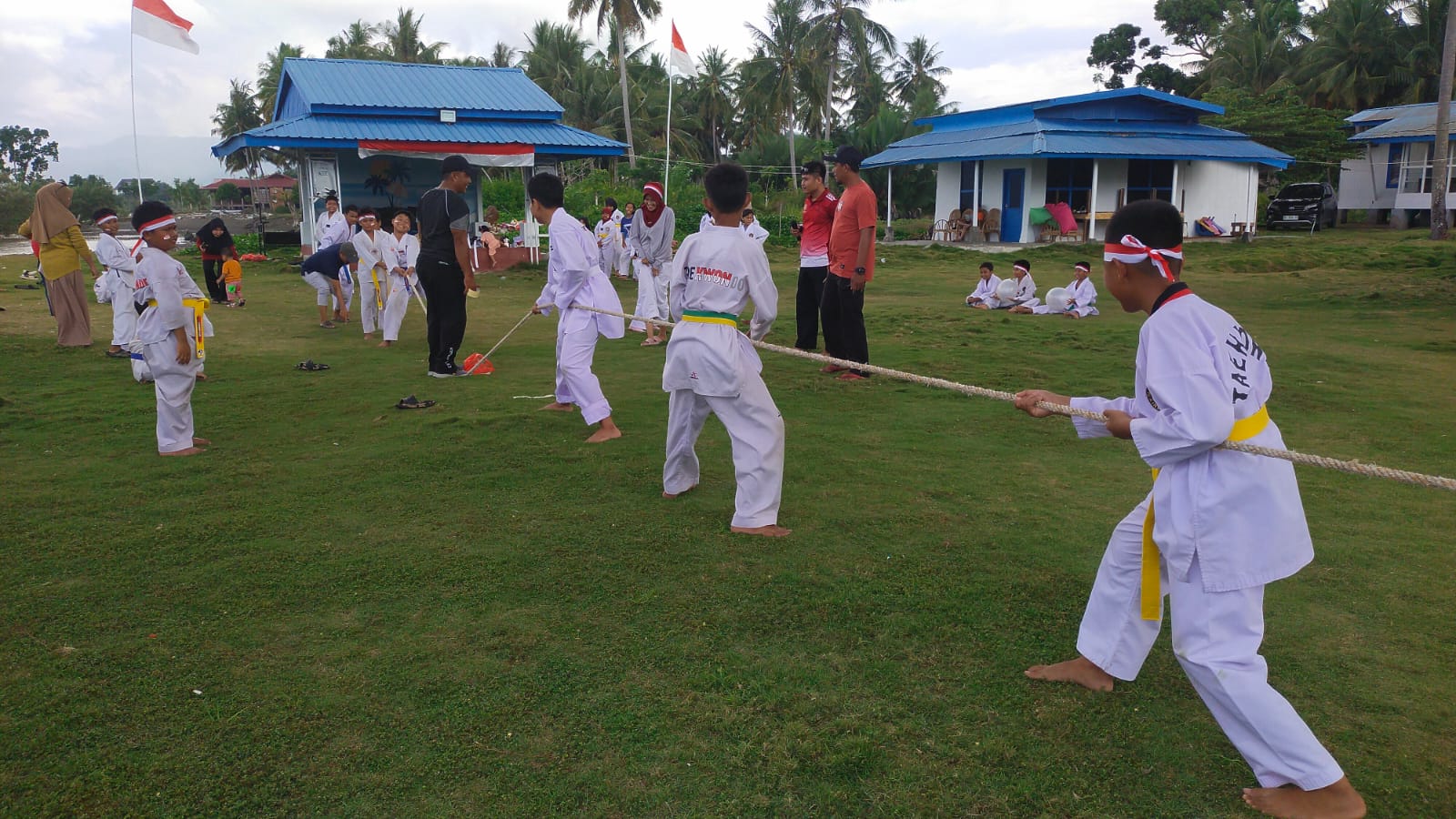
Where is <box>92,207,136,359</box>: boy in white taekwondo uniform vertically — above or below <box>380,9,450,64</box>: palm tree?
below

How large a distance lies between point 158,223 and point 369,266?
19.0ft

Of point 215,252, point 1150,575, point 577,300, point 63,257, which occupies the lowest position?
point 1150,575

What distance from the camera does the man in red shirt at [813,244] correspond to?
29.2 ft

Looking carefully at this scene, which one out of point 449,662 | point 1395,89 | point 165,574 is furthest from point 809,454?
point 1395,89

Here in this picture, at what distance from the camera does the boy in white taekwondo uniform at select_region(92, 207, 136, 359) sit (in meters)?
9.10

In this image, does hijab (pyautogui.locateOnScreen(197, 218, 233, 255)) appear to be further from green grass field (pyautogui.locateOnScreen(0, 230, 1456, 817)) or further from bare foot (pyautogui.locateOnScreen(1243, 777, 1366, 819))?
bare foot (pyautogui.locateOnScreen(1243, 777, 1366, 819))

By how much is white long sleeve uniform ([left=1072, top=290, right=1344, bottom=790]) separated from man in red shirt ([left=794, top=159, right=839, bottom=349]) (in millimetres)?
6249

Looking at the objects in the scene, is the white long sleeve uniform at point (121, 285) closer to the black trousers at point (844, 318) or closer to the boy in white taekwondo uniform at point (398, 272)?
the boy in white taekwondo uniform at point (398, 272)

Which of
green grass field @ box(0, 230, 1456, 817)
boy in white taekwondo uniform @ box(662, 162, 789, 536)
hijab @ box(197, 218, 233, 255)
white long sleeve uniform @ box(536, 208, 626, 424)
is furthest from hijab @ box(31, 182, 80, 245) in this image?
boy in white taekwondo uniform @ box(662, 162, 789, 536)

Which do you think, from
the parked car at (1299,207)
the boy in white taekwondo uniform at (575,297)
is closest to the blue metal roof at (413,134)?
the boy in white taekwondo uniform at (575,297)

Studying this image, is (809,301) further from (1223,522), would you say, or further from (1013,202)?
(1013,202)

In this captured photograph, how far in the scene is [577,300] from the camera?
7.09 m

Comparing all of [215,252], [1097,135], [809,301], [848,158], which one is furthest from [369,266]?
[1097,135]

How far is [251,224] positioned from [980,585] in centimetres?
3746
